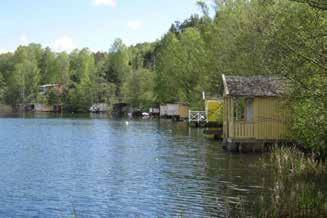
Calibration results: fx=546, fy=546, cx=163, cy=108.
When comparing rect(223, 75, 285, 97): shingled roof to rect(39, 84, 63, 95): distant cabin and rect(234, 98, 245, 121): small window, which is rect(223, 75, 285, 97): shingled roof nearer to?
rect(234, 98, 245, 121): small window

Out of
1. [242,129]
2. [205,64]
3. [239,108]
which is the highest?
[205,64]

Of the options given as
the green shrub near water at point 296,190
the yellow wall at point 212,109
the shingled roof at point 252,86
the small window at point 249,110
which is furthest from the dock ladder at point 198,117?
the green shrub near water at point 296,190

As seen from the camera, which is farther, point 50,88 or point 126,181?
point 50,88

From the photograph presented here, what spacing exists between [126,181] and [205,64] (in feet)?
150

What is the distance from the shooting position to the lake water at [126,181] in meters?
19.0

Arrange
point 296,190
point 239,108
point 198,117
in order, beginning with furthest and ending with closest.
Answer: point 198,117
point 239,108
point 296,190

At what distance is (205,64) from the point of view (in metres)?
69.1

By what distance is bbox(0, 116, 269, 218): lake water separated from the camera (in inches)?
747

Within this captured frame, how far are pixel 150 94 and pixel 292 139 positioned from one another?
293 ft

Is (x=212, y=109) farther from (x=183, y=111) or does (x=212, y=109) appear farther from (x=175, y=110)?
(x=175, y=110)

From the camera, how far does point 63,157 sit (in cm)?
3516

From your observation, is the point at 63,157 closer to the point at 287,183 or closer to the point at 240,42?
the point at 287,183

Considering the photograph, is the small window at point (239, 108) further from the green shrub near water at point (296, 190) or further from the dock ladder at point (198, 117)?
the dock ladder at point (198, 117)

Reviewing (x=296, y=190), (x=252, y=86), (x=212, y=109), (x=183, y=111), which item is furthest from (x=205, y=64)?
(x=296, y=190)
